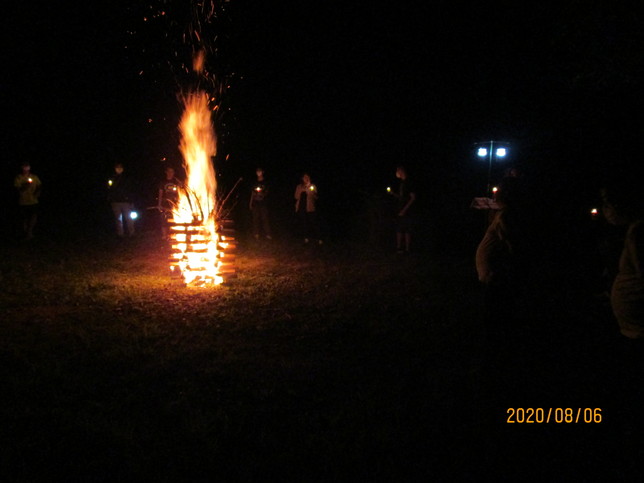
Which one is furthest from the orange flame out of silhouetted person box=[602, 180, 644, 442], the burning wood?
silhouetted person box=[602, 180, 644, 442]

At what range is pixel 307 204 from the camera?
12.3 m

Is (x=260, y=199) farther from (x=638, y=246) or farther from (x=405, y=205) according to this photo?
(x=638, y=246)

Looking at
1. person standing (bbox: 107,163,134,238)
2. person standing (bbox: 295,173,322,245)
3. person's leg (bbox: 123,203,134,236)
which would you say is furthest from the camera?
person's leg (bbox: 123,203,134,236)

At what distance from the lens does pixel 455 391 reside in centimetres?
442

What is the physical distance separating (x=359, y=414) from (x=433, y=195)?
17538mm

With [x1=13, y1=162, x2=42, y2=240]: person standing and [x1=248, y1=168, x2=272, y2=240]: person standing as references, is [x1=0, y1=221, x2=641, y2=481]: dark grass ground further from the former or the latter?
[x1=248, y1=168, x2=272, y2=240]: person standing

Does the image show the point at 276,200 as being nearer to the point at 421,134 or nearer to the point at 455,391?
the point at 421,134

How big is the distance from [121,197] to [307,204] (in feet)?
15.5

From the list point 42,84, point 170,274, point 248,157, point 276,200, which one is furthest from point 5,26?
point 170,274

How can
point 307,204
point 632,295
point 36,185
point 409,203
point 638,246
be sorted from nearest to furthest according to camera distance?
point 638,246 → point 632,295 → point 409,203 → point 36,185 → point 307,204
